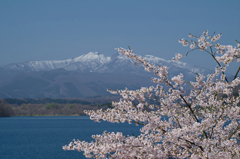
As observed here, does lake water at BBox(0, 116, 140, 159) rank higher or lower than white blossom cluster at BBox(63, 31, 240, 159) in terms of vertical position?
higher

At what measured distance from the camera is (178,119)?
850 centimetres

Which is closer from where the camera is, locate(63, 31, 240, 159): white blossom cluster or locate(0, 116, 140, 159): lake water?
locate(63, 31, 240, 159): white blossom cluster

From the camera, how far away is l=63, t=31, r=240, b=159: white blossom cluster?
7098 mm

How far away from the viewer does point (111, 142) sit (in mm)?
8406

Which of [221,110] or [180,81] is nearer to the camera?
[221,110]

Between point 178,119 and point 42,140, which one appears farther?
point 42,140

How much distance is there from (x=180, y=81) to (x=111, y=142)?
105 inches

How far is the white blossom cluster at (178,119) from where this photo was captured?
710 cm

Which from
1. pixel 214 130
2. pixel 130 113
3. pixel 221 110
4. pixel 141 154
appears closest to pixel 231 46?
pixel 221 110

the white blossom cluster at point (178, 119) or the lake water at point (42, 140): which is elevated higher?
the lake water at point (42, 140)

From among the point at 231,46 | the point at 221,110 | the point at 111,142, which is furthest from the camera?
the point at 111,142

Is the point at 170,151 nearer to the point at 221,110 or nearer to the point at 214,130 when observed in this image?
the point at 214,130

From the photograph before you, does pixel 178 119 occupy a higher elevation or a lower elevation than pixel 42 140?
lower

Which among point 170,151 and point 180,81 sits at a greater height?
point 180,81
